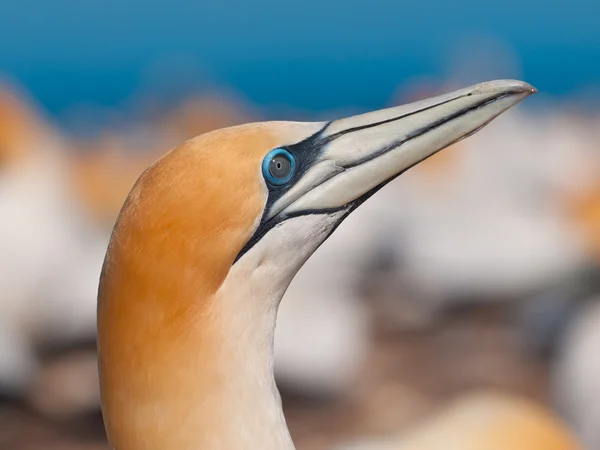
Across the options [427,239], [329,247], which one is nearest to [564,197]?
[427,239]

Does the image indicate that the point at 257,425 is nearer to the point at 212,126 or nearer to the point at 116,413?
the point at 116,413

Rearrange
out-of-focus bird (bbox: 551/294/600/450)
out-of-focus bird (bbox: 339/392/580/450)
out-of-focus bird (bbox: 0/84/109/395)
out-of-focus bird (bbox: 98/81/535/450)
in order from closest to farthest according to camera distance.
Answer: out-of-focus bird (bbox: 98/81/535/450) → out-of-focus bird (bbox: 339/392/580/450) → out-of-focus bird (bbox: 551/294/600/450) → out-of-focus bird (bbox: 0/84/109/395)

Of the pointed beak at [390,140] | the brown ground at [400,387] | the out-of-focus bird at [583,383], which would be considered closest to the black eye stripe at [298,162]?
the pointed beak at [390,140]

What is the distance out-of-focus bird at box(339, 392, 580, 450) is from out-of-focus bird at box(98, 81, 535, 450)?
8.38ft

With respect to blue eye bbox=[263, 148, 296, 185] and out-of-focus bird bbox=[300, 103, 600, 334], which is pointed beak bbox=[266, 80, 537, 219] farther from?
out-of-focus bird bbox=[300, 103, 600, 334]

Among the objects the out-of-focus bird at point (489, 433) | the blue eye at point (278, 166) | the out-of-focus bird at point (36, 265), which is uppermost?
the out-of-focus bird at point (36, 265)

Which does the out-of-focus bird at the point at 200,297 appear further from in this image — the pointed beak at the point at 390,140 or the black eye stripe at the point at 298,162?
the pointed beak at the point at 390,140

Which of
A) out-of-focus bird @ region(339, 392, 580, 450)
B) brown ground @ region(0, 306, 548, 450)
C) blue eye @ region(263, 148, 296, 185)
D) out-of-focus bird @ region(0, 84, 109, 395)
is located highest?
out-of-focus bird @ region(0, 84, 109, 395)

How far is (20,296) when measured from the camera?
782 centimetres

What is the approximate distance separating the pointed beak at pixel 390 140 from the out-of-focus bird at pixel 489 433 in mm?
2497

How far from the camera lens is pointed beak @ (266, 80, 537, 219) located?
2.29 m

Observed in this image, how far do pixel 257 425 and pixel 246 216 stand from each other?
1.42ft

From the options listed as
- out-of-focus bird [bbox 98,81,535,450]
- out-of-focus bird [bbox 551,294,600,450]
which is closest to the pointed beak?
out-of-focus bird [bbox 98,81,535,450]

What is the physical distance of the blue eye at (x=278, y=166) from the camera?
218 centimetres
